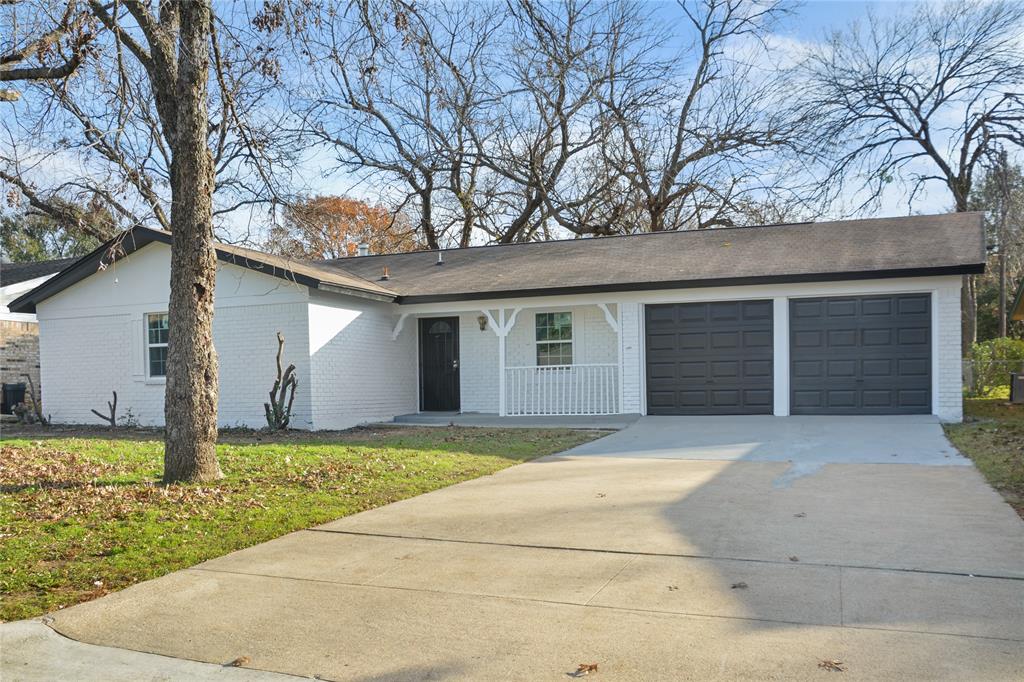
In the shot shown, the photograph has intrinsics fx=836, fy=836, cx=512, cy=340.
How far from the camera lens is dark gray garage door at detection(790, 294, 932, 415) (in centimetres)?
1498

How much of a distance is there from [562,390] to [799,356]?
15.5ft

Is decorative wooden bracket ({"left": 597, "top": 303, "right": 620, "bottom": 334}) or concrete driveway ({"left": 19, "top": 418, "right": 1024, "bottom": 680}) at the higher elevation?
decorative wooden bracket ({"left": 597, "top": 303, "right": 620, "bottom": 334})

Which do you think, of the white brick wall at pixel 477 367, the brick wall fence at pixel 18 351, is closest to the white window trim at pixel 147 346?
the white brick wall at pixel 477 367

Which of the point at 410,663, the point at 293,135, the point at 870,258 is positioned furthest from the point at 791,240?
the point at 410,663

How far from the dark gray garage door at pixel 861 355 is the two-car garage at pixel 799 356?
17mm

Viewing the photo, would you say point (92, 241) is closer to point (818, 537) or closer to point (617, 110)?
point (617, 110)

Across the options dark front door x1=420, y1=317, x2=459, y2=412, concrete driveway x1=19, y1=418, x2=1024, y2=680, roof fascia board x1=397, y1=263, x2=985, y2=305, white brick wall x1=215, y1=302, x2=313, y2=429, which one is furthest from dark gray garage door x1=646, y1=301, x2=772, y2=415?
concrete driveway x1=19, y1=418, x2=1024, y2=680

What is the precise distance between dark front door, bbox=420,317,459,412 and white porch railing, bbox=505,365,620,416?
5.30 feet

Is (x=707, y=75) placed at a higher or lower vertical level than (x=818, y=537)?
higher

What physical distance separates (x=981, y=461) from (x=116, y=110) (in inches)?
405

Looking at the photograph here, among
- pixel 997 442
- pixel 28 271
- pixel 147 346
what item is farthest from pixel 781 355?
pixel 28 271

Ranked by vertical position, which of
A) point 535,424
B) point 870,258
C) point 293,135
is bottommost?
point 535,424

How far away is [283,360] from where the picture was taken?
52.3 feet

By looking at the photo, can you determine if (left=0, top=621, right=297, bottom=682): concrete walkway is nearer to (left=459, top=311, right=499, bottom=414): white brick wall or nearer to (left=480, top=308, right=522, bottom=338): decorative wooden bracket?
(left=480, top=308, right=522, bottom=338): decorative wooden bracket
